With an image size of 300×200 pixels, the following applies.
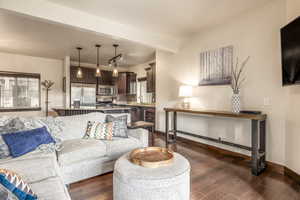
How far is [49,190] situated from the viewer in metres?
1.22

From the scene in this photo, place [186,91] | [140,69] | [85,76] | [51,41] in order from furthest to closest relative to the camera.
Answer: [140,69]
[85,76]
[51,41]
[186,91]

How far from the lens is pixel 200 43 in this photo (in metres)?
3.90

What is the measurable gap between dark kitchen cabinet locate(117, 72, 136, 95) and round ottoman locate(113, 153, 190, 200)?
18.8 feet

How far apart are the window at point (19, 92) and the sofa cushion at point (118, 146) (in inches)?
202

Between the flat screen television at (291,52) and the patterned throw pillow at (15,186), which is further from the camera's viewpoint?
the flat screen television at (291,52)

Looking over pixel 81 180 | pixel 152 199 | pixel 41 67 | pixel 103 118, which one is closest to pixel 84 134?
pixel 103 118

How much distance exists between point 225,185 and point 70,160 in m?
2.10

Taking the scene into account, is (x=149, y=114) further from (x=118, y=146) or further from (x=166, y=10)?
(x=166, y=10)

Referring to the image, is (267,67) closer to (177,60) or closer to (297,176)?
(297,176)

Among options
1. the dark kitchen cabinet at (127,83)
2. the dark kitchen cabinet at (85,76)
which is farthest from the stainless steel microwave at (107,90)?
the dark kitchen cabinet at (127,83)

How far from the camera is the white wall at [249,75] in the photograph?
261 cm

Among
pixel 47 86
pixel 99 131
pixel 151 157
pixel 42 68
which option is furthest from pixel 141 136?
pixel 42 68

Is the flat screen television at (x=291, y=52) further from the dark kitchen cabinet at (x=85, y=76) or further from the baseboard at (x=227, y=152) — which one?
the dark kitchen cabinet at (x=85, y=76)

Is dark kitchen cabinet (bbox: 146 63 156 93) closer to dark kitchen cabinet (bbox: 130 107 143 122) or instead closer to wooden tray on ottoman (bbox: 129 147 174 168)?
dark kitchen cabinet (bbox: 130 107 143 122)
